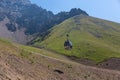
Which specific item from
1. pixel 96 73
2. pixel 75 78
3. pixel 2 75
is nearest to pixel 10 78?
pixel 2 75

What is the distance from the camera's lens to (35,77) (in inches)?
1384

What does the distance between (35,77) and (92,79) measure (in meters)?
13.2

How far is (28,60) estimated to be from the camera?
41.8 m

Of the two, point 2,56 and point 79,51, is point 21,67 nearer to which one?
point 2,56

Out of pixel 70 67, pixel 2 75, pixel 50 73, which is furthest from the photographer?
pixel 70 67

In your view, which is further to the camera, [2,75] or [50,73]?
[50,73]

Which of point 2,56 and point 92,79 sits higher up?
point 2,56

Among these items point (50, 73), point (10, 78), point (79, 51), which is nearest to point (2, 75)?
point (10, 78)

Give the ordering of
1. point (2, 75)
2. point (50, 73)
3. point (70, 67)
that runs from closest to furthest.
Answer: point (2, 75) < point (50, 73) < point (70, 67)

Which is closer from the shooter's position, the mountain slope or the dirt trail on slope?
the dirt trail on slope

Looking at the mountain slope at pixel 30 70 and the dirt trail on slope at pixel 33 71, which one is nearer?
the dirt trail on slope at pixel 33 71

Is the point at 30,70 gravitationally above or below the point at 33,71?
above

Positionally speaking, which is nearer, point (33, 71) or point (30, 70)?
point (30, 70)

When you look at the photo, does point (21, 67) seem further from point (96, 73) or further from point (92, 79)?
point (96, 73)
